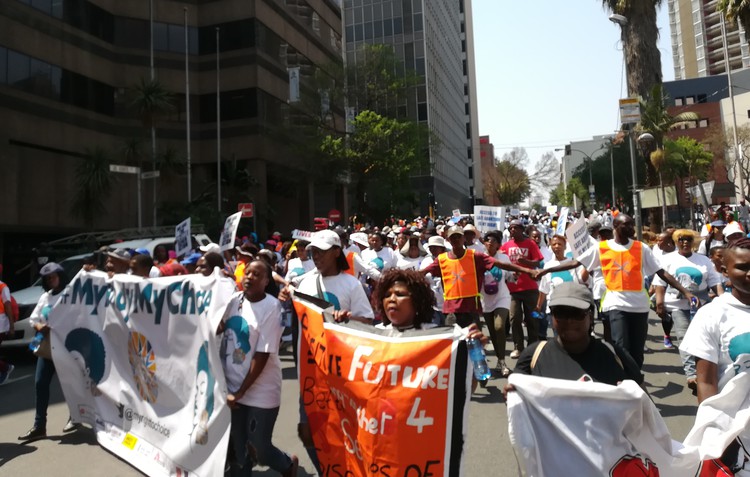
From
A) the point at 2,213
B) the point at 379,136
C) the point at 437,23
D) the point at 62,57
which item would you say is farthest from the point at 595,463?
the point at 437,23

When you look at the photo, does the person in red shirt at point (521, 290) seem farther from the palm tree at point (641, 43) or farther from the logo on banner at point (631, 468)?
the palm tree at point (641, 43)

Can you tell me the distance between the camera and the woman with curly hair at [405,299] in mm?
3535

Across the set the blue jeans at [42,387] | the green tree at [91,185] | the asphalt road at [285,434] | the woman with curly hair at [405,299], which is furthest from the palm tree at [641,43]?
the blue jeans at [42,387]

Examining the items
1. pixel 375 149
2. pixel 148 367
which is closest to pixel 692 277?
pixel 148 367

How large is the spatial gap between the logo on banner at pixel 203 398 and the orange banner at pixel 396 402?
1060 millimetres

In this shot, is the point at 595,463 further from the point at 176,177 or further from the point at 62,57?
the point at 176,177

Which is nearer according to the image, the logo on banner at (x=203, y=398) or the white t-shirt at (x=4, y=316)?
the logo on banner at (x=203, y=398)

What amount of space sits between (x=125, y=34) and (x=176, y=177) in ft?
27.5

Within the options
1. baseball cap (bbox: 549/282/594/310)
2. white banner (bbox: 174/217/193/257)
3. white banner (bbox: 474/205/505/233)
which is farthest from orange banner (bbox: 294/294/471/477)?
white banner (bbox: 474/205/505/233)

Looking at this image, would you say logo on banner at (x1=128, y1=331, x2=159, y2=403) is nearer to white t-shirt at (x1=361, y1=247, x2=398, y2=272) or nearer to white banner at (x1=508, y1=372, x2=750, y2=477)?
white banner at (x1=508, y1=372, x2=750, y2=477)

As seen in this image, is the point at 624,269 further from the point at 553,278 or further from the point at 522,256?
the point at 522,256

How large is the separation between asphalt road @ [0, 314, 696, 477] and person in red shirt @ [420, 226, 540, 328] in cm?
97

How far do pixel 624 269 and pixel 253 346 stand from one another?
13.7 feet

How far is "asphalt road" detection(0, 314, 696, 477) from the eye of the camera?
5.04m
